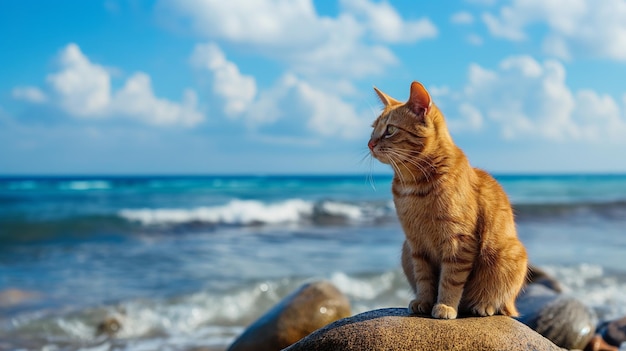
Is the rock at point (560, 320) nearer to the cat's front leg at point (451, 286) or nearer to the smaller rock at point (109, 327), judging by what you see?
the cat's front leg at point (451, 286)

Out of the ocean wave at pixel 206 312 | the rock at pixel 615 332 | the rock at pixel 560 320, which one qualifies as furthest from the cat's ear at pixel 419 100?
the ocean wave at pixel 206 312

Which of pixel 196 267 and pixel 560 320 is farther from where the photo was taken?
pixel 196 267

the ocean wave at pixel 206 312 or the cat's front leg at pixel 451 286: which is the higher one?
the cat's front leg at pixel 451 286

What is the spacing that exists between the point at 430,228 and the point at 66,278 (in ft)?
30.5

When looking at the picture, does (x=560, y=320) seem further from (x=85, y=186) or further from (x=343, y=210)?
(x=85, y=186)

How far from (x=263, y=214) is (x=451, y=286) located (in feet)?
66.2

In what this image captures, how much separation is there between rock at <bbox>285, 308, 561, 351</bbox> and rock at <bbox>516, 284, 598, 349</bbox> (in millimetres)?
2632

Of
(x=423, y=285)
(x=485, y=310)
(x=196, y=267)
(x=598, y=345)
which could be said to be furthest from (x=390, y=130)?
(x=196, y=267)

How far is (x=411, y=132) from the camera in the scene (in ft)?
12.0

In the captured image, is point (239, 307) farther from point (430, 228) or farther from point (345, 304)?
point (430, 228)

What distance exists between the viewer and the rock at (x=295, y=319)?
6.22 m

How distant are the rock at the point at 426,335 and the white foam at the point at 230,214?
17.2 meters

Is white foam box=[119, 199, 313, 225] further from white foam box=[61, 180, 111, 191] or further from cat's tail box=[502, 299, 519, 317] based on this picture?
white foam box=[61, 180, 111, 191]

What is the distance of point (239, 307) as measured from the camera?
9.34m
